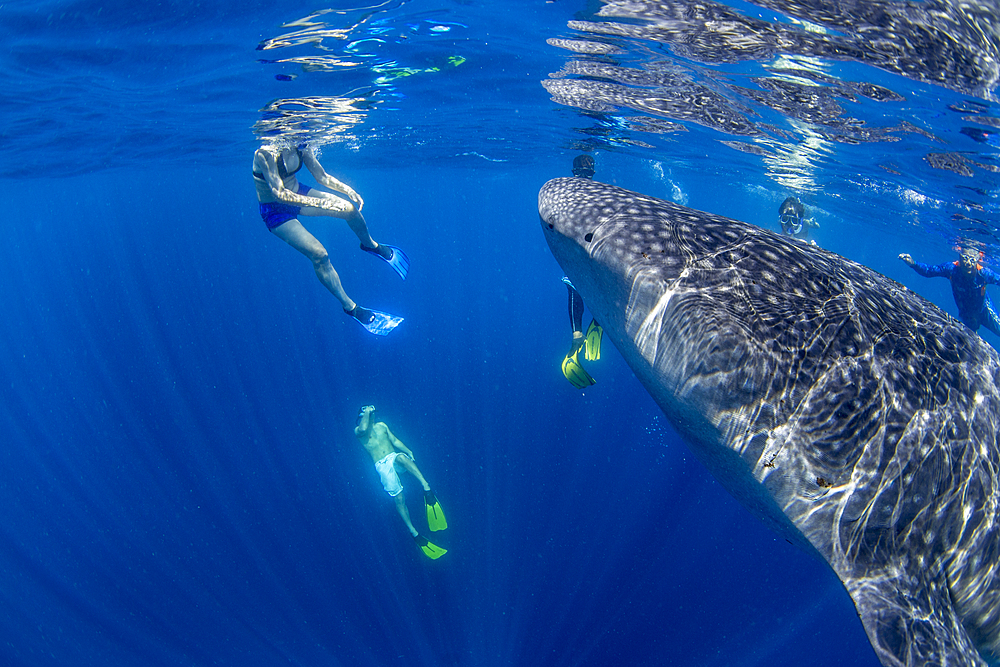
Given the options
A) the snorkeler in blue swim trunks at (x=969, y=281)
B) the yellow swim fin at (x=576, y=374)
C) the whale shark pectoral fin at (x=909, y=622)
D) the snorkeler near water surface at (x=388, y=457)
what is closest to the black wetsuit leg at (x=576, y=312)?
the yellow swim fin at (x=576, y=374)

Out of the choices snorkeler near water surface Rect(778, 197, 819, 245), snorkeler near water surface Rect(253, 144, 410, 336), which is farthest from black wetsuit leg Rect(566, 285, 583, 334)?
snorkeler near water surface Rect(778, 197, 819, 245)

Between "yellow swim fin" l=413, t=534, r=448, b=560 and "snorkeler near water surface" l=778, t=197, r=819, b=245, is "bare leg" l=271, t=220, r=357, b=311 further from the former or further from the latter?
"snorkeler near water surface" l=778, t=197, r=819, b=245

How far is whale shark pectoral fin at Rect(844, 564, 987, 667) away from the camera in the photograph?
2.12 m

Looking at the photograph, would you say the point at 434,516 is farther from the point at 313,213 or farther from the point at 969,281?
the point at 969,281

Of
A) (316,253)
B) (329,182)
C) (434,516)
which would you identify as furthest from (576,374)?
(434,516)

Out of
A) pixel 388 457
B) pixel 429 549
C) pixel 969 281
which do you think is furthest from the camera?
pixel 969 281

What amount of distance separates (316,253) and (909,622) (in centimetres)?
683

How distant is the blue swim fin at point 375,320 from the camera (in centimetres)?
659

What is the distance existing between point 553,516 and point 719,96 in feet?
37.2

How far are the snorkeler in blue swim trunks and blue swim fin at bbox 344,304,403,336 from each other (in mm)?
11115

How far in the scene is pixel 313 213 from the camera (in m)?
6.64

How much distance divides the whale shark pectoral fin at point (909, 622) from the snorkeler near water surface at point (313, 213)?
543 cm

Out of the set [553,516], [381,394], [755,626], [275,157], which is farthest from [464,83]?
[381,394]

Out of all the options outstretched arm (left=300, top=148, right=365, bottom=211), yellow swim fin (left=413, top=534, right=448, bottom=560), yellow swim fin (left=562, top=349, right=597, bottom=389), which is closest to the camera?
yellow swim fin (left=562, top=349, right=597, bottom=389)
